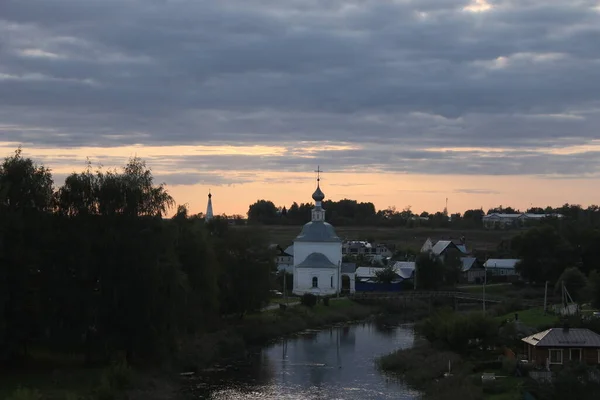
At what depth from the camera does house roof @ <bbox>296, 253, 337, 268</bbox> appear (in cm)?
7388

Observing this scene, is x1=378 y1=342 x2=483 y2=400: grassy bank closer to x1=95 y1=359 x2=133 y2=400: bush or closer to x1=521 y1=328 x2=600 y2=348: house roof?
x1=521 y1=328 x2=600 y2=348: house roof

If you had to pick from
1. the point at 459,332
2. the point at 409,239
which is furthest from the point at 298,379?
the point at 409,239

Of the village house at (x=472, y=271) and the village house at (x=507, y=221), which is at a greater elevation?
the village house at (x=507, y=221)

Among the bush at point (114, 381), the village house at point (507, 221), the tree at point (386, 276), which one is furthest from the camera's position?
the village house at point (507, 221)

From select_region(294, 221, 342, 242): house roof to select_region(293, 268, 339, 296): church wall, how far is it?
3.23 m

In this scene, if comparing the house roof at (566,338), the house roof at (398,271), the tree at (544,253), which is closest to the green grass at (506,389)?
the house roof at (566,338)

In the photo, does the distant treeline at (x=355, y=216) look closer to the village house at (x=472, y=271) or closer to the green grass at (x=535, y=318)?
the village house at (x=472, y=271)

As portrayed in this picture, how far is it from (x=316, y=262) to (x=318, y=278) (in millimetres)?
1387

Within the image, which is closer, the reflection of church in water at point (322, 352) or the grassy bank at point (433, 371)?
the grassy bank at point (433, 371)

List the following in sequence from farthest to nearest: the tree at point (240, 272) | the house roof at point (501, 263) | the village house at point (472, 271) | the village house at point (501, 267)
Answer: the house roof at point (501, 263), the village house at point (472, 271), the village house at point (501, 267), the tree at point (240, 272)

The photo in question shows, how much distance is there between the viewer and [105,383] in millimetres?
32125

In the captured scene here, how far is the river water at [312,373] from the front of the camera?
117 feet

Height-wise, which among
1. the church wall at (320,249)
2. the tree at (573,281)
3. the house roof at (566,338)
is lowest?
the house roof at (566,338)

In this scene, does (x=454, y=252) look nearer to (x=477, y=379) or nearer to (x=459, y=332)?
(x=459, y=332)
